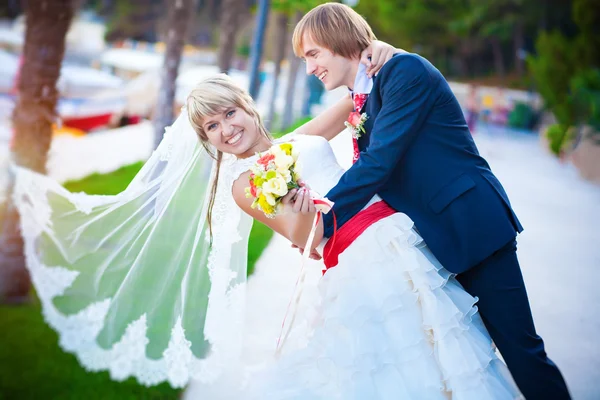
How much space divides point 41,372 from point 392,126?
3003 millimetres

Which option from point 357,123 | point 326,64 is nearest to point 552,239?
point 357,123

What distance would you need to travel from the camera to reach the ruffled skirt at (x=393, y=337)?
2711mm

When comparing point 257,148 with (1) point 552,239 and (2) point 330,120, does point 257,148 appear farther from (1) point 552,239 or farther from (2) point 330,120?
(1) point 552,239

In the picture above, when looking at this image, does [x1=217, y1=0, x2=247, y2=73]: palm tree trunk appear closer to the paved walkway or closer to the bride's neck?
the paved walkway

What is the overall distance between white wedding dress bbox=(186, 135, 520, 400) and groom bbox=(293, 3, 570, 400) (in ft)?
0.34

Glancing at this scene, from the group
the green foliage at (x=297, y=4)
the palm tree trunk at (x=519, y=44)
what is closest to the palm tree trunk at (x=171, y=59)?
the green foliage at (x=297, y=4)

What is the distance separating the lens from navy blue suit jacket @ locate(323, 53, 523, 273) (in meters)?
2.65

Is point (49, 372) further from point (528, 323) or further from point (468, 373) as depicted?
point (528, 323)

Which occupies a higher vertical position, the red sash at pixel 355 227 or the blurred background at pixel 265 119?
the red sash at pixel 355 227

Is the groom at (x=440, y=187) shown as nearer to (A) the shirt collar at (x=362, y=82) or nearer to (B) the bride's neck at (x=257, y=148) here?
(A) the shirt collar at (x=362, y=82)

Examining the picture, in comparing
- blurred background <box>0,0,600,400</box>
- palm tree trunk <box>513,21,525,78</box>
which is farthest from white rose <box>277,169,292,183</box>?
palm tree trunk <box>513,21,525,78</box>

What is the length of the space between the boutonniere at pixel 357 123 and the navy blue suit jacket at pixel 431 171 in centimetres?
20

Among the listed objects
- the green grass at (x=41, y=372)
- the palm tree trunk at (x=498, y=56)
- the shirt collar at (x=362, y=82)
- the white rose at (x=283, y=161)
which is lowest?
the palm tree trunk at (x=498, y=56)

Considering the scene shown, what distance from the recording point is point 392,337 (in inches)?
109
